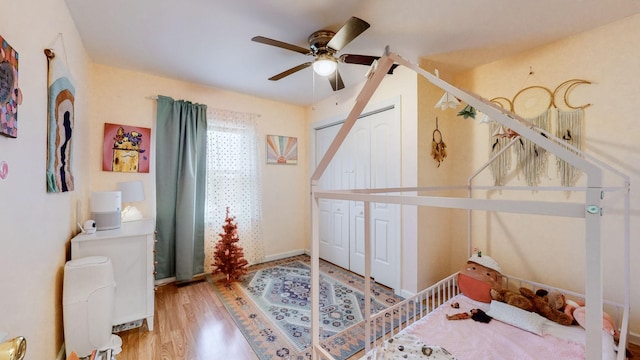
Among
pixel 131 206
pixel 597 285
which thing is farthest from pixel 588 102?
pixel 131 206

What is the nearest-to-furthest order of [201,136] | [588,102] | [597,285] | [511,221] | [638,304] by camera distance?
[597,285] < [638,304] < [588,102] < [511,221] < [201,136]

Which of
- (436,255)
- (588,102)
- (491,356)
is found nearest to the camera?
(491,356)

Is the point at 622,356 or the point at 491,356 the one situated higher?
the point at 622,356

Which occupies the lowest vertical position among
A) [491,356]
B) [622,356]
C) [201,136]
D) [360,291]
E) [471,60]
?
[360,291]

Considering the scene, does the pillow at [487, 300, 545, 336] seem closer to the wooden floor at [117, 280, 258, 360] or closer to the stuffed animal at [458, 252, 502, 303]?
the stuffed animal at [458, 252, 502, 303]

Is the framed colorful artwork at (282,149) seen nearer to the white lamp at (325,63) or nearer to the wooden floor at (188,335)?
the white lamp at (325,63)

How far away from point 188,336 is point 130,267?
0.70m

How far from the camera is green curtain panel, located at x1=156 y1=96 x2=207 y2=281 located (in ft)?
9.14

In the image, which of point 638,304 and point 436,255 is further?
point 436,255

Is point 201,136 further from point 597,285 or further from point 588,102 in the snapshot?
point 588,102

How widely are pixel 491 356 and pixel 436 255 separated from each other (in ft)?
3.94

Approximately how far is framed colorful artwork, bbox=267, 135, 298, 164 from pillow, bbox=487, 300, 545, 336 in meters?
2.89

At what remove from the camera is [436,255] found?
2.60 metres

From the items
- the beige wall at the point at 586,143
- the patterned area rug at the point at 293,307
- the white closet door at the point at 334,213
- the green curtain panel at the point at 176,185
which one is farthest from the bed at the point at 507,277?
the green curtain panel at the point at 176,185
